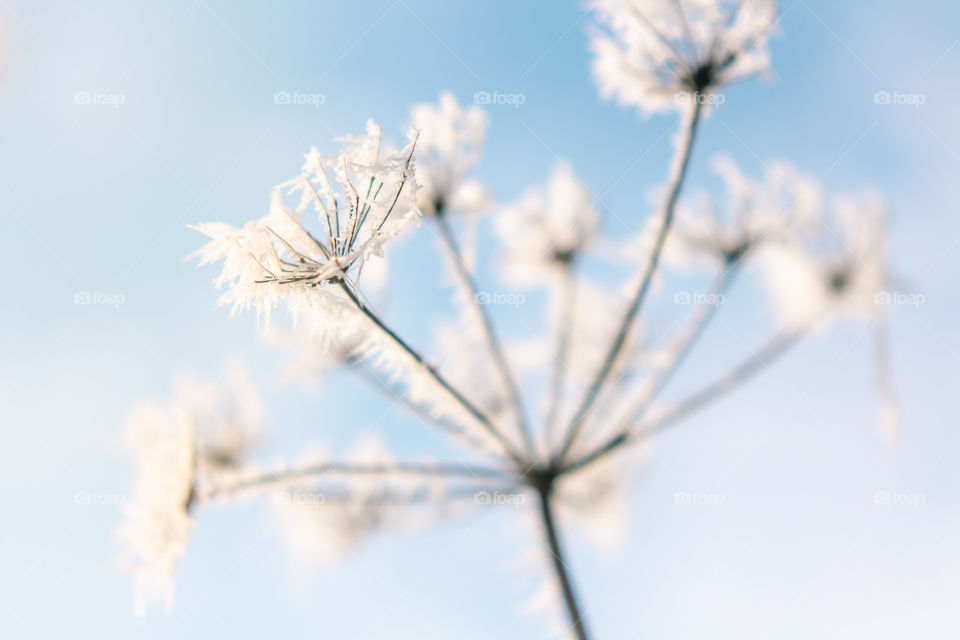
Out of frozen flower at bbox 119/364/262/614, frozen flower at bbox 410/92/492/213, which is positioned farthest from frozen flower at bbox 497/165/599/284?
frozen flower at bbox 119/364/262/614

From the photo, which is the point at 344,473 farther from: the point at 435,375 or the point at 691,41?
the point at 691,41

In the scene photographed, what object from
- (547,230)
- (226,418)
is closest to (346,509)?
(226,418)

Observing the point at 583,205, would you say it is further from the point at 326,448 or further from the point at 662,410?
the point at 326,448

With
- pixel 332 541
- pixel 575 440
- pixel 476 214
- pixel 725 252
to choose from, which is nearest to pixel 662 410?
pixel 575 440

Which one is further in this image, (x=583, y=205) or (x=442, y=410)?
(x=583, y=205)

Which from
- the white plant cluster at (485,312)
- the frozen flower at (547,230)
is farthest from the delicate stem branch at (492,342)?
the frozen flower at (547,230)

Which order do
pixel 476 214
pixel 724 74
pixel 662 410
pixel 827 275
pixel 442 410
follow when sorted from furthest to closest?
pixel 827 275 < pixel 476 214 < pixel 662 410 < pixel 442 410 < pixel 724 74
